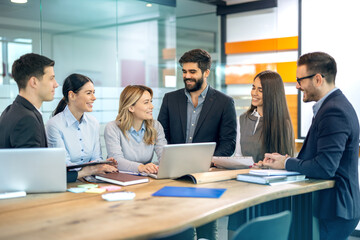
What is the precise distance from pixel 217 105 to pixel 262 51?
284cm

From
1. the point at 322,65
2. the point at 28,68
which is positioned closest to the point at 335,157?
the point at 322,65

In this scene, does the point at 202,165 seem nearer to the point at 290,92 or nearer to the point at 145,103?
the point at 145,103

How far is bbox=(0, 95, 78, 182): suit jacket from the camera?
2.56 m

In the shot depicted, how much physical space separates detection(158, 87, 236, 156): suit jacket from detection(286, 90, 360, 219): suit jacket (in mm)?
1046

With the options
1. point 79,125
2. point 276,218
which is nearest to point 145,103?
point 79,125

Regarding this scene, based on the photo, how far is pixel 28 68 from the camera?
288cm

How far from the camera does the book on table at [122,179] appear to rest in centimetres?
261

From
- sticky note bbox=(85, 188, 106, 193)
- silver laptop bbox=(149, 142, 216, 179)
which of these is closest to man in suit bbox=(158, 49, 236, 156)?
silver laptop bbox=(149, 142, 216, 179)

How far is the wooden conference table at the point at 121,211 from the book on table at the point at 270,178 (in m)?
0.06

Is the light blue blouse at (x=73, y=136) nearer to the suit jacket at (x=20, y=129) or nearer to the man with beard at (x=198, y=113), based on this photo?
the suit jacket at (x=20, y=129)

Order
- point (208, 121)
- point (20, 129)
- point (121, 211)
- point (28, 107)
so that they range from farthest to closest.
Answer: point (208, 121) → point (28, 107) → point (20, 129) → point (121, 211)

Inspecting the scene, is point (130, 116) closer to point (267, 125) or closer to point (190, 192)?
point (267, 125)

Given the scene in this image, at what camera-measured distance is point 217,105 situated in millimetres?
3879

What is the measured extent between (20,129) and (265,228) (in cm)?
158
